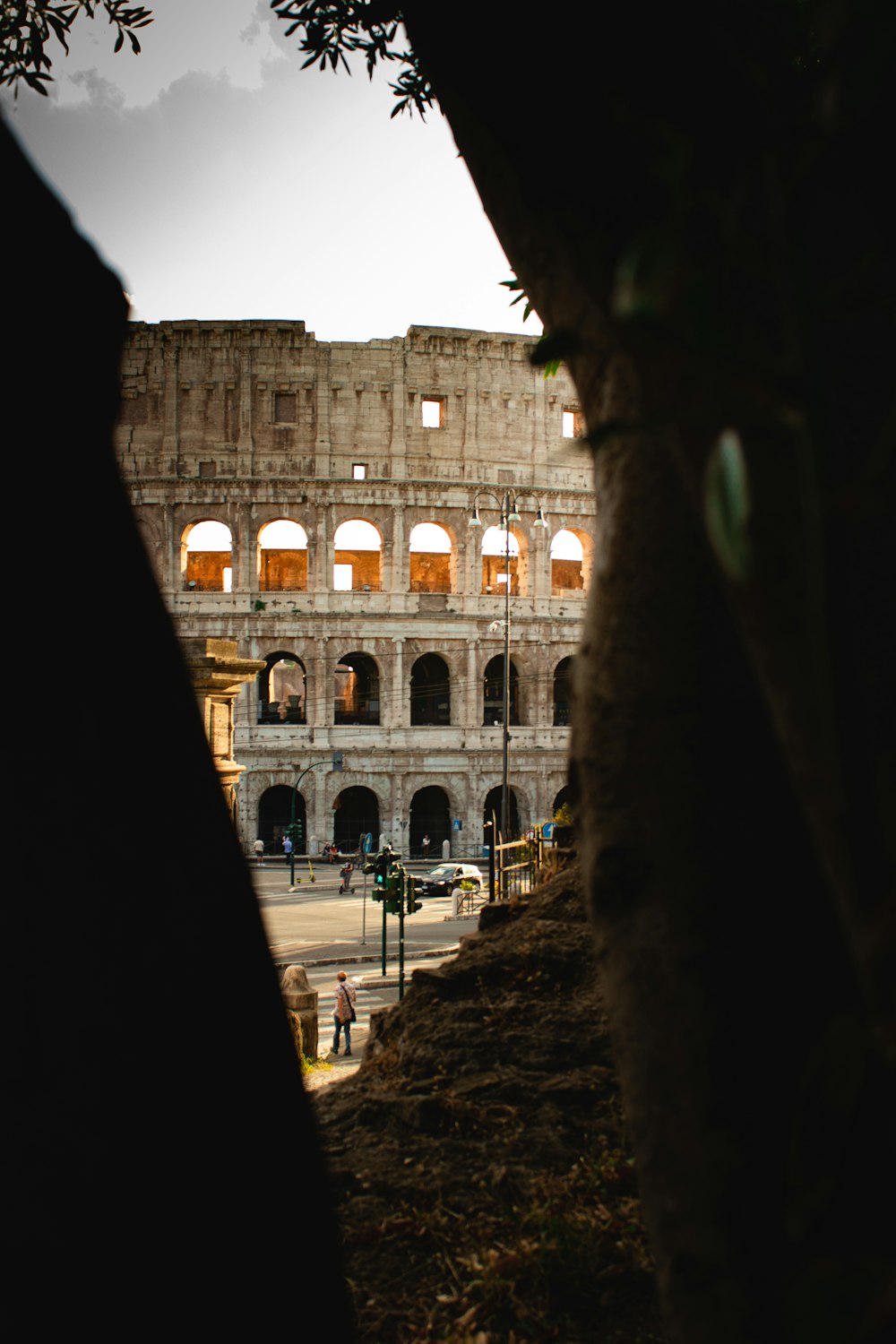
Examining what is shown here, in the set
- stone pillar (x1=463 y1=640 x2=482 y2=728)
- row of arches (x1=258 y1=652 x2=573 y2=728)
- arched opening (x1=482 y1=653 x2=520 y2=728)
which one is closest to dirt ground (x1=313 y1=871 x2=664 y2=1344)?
stone pillar (x1=463 y1=640 x2=482 y2=728)

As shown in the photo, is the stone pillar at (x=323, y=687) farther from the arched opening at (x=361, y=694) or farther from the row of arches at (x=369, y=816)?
the row of arches at (x=369, y=816)

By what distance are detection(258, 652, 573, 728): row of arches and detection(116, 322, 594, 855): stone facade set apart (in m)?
0.09

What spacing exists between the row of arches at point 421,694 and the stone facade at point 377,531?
9 cm

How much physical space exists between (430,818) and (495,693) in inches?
162

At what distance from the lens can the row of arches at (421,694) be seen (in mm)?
26891

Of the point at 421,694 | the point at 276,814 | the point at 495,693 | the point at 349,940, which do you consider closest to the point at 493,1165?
the point at 349,940

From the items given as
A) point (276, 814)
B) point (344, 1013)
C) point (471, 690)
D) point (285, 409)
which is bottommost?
point (344, 1013)

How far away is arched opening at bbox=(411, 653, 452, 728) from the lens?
27.5 m

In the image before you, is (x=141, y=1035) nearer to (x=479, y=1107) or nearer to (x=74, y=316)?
(x=74, y=316)

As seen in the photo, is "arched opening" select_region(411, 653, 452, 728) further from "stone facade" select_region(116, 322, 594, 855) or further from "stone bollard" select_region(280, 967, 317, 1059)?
"stone bollard" select_region(280, 967, 317, 1059)

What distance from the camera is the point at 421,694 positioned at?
28250 millimetres

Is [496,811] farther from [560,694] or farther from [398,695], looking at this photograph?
[560,694]

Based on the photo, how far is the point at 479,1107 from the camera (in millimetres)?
2949

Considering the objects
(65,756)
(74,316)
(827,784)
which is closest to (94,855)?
(65,756)
